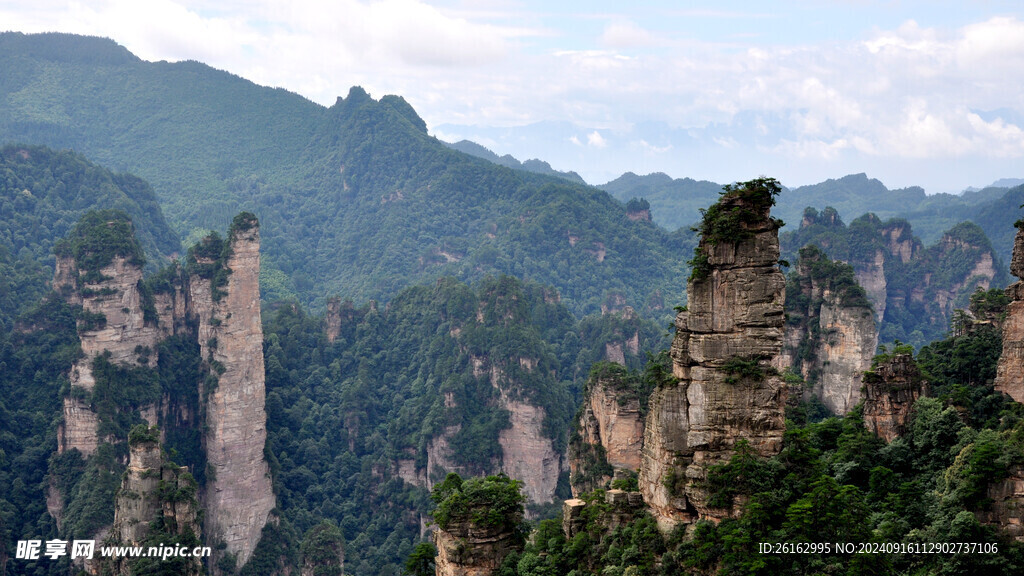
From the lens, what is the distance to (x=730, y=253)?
27.6m

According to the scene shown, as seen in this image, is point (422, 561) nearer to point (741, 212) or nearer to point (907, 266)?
point (741, 212)

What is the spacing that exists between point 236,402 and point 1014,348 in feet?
160

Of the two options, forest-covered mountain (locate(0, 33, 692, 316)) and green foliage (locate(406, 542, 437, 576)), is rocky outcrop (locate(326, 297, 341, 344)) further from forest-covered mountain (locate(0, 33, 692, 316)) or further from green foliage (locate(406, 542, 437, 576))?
green foliage (locate(406, 542, 437, 576))

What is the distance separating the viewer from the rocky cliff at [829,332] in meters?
52.8

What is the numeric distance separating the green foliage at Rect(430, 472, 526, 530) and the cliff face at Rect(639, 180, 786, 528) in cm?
763

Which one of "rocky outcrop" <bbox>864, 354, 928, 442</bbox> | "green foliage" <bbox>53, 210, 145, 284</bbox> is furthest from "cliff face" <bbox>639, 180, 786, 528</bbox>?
"green foliage" <bbox>53, 210, 145, 284</bbox>

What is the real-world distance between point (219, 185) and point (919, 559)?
5694 inches

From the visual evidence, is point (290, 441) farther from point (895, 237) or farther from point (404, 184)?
point (404, 184)

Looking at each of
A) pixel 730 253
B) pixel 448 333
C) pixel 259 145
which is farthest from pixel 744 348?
pixel 259 145

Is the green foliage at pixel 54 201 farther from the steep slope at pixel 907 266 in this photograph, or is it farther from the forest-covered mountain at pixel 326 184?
the steep slope at pixel 907 266

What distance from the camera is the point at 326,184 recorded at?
164125 millimetres

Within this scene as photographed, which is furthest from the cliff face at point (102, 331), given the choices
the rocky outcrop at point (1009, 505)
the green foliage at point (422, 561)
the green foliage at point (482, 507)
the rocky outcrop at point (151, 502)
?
the rocky outcrop at point (1009, 505)

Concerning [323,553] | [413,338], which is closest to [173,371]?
[323,553]

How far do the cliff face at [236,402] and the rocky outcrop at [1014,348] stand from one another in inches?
1869
